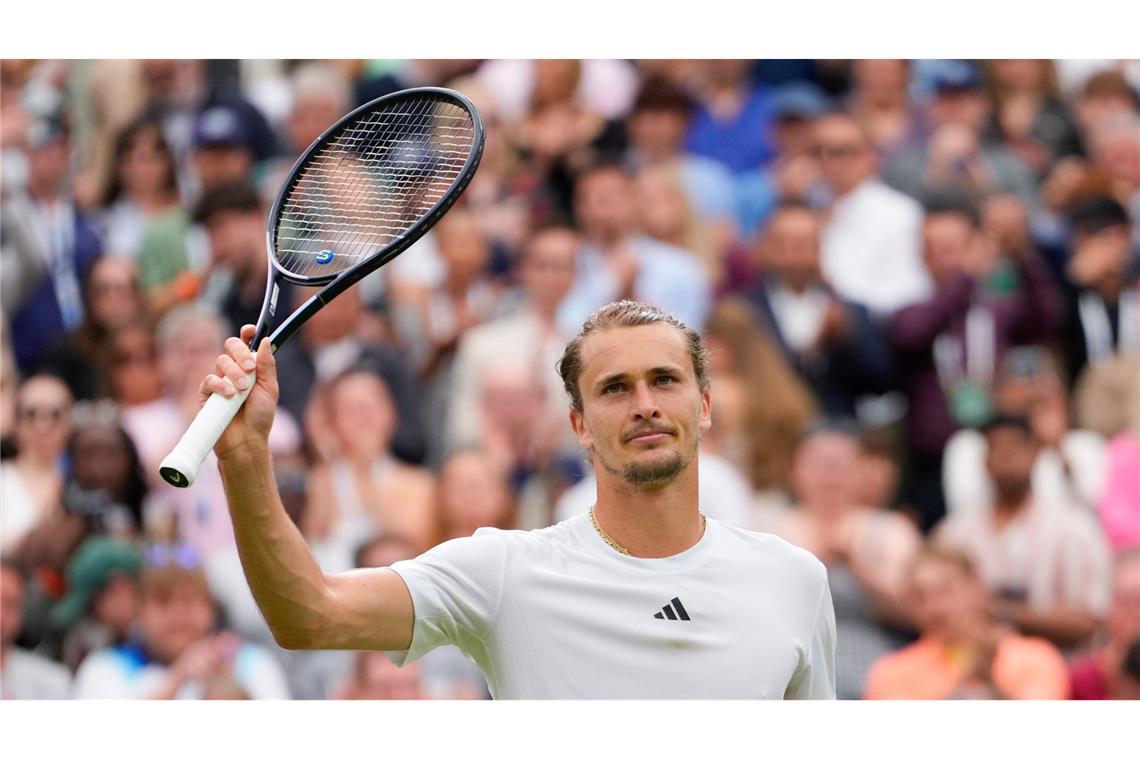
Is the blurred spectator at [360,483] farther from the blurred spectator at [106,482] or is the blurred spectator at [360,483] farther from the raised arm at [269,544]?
the raised arm at [269,544]

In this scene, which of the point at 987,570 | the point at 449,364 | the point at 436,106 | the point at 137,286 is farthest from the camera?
the point at 137,286

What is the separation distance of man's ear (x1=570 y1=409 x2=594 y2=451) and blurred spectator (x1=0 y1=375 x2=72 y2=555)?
16.2 ft

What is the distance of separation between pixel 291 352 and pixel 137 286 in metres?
1.05

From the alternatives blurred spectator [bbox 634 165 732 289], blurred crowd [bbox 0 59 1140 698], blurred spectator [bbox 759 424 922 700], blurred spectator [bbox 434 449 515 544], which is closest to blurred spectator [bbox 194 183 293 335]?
blurred crowd [bbox 0 59 1140 698]

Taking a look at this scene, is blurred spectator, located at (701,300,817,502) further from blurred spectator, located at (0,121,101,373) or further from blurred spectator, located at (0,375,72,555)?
blurred spectator, located at (0,121,101,373)

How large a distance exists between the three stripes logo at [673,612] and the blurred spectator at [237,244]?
521 cm

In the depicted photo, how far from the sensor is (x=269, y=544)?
10.5 ft

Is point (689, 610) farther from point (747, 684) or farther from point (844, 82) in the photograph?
point (844, 82)

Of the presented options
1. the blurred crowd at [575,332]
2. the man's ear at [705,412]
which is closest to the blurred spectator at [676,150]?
the blurred crowd at [575,332]

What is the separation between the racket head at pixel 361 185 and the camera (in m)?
3.85

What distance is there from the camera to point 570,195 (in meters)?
8.69

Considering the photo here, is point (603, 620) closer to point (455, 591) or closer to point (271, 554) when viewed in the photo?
point (455, 591)

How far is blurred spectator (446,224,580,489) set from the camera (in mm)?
7992

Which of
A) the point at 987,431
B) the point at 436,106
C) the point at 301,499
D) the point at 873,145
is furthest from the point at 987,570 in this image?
the point at 436,106
